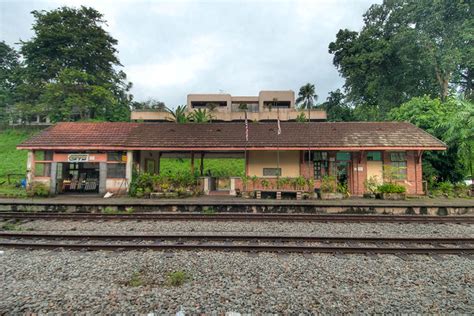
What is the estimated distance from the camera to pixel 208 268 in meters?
5.11

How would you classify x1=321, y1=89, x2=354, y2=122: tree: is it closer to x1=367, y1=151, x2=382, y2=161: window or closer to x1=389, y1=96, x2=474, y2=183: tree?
x1=389, y1=96, x2=474, y2=183: tree

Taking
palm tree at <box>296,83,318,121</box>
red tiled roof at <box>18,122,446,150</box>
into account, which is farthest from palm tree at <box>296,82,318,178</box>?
red tiled roof at <box>18,122,446,150</box>

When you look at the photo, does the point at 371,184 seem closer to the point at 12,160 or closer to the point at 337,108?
the point at 337,108

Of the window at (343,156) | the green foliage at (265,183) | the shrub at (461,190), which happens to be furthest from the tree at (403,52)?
the green foliage at (265,183)

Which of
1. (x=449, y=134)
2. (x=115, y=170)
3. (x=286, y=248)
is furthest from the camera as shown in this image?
(x=449, y=134)

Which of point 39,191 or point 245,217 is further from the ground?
point 39,191

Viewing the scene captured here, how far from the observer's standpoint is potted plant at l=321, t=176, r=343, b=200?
13.5 m

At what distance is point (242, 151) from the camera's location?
629 inches

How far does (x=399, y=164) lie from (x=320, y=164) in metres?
4.92

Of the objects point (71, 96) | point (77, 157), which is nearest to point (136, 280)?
point (77, 157)

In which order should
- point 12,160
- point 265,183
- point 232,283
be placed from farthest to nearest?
point 12,160 → point 265,183 → point 232,283

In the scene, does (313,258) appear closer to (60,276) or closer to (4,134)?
(60,276)

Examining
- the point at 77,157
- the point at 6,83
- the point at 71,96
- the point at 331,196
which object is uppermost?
the point at 6,83

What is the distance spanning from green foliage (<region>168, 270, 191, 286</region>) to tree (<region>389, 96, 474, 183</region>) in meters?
18.4
